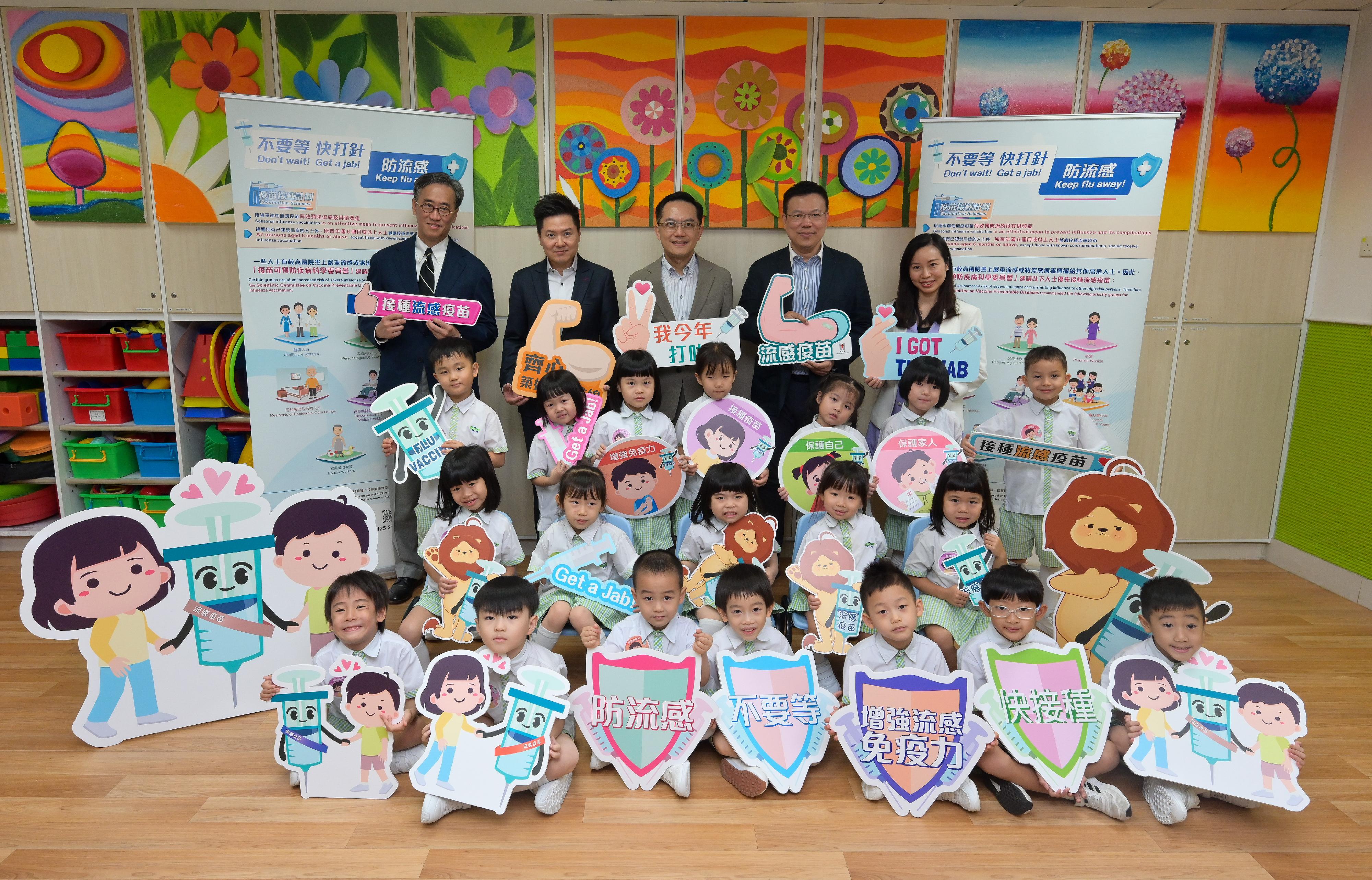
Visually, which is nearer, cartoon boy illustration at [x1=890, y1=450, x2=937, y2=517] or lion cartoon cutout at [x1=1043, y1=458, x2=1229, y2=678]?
lion cartoon cutout at [x1=1043, y1=458, x2=1229, y2=678]

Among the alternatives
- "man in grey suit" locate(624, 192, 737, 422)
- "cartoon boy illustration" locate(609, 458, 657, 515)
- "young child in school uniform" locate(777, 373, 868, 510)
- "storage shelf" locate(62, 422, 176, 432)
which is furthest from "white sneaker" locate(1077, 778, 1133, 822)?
"storage shelf" locate(62, 422, 176, 432)

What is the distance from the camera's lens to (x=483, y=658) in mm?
2330

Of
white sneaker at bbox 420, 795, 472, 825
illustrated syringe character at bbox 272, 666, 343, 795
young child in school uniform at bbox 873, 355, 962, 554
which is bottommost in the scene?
white sneaker at bbox 420, 795, 472, 825

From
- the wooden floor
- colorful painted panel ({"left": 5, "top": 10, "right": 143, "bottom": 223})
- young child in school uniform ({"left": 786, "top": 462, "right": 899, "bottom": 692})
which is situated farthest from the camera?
colorful painted panel ({"left": 5, "top": 10, "right": 143, "bottom": 223})

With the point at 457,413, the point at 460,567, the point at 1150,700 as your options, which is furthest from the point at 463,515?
the point at 1150,700

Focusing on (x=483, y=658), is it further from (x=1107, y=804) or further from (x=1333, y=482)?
(x=1333, y=482)

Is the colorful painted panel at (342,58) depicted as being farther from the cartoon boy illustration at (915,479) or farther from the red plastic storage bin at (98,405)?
the cartoon boy illustration at (915,479)

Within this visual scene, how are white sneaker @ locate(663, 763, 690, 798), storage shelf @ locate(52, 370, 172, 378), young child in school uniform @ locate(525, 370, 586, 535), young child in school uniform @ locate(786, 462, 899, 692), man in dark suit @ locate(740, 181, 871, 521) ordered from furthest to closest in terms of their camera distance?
storage shelf @ locate(52, 370, 172, 378)
man in dark suit @ locate(740, 181, 871, 521)
young child in school uniform @ locate(525, 370, 586, 535)
young child in school uniform @ locate(786, 462, 899, 692)
white sneaker @ locate(663, 763, 690, 798)

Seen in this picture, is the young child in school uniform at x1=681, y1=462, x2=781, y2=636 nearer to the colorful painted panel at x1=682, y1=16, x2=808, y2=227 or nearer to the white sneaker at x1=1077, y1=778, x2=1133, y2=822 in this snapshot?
the white sneaker at x1=1077, y1=778, x2=1133, y2=822

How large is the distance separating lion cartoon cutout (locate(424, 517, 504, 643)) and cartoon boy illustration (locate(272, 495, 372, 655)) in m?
0.26

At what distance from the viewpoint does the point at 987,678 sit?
240 cm

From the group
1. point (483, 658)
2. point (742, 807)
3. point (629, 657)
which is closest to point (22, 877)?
point (483, 658)

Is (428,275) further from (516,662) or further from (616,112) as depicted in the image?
(516,662)

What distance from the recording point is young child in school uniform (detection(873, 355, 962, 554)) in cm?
325
